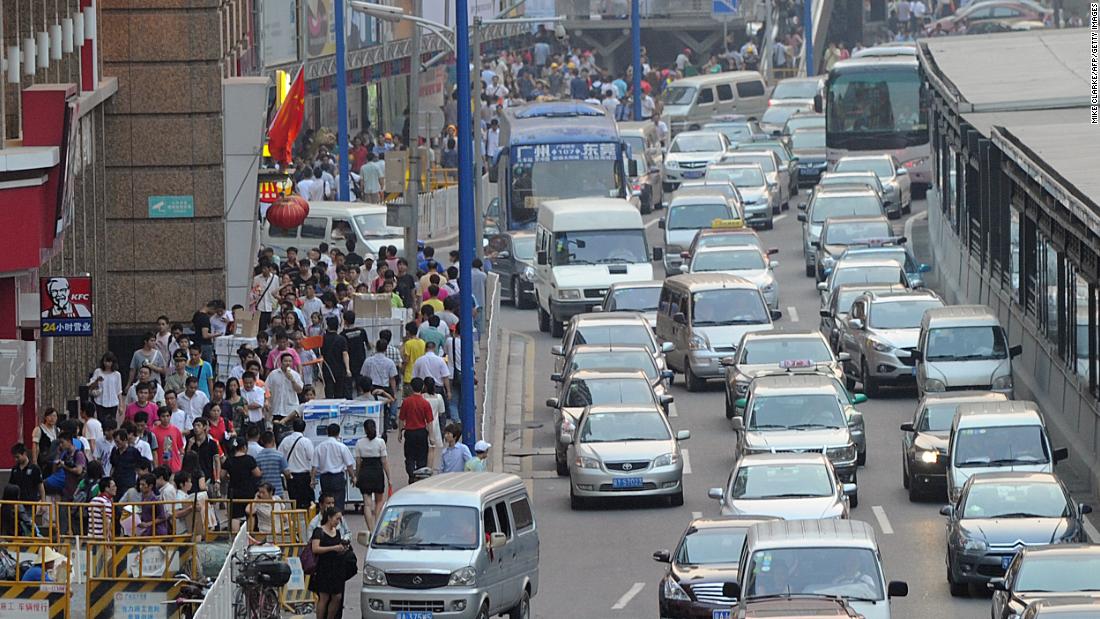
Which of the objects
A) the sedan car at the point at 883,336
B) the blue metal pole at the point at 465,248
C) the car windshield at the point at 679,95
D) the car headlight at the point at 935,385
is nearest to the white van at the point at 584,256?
the sedan car at the point at 883,336

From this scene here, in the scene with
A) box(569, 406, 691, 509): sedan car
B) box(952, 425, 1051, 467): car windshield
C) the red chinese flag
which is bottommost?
box(569, 406, 691, 509): sedan car

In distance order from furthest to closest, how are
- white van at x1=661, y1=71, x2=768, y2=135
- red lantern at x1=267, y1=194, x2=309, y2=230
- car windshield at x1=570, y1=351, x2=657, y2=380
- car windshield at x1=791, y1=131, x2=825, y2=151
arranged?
white van at x1=661, y1=71, x2=768, y2=135 < car windshield at x1=791, y1=131, x2=825, y2=151 < red lantern at x1=267, y1=194, x2=309, y2=230 < car windshield at x1=570, y1=351, x2=657, y2=380

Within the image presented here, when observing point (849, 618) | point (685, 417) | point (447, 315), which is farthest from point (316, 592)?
point (685, 417)

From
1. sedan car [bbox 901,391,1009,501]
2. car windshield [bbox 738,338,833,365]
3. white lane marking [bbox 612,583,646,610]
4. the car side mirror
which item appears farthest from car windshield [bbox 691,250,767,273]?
the car side mirror

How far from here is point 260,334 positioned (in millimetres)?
31453

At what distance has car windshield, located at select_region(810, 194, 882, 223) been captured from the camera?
164 ft

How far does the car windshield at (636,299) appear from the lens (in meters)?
41.9

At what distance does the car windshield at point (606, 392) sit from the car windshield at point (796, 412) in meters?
2.05

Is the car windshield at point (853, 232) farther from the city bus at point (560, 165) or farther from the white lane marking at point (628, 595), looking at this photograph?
the white lane marking at point (628, 595)

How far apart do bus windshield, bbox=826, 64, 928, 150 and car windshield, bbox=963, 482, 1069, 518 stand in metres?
36.4

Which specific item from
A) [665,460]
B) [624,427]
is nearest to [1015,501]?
[665,460]

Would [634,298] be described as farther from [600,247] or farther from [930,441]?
[930,441]

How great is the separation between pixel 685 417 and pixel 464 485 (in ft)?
44.5

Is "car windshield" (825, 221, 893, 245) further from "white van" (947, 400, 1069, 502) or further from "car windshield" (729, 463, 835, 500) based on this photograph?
"car windshield" (729, 463, 835, 500)
